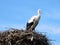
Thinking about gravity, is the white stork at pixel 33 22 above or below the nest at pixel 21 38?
above

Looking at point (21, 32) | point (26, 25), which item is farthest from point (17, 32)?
point (26, 25)

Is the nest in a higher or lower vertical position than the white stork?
lower

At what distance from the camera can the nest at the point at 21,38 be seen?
34.9 feet

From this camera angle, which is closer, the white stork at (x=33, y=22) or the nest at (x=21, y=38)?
the nest at (x=21, y=38)

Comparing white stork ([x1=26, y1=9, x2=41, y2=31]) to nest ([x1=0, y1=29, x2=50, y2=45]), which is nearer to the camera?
nest ([x1=0, y1=29, x2=50, y2=45])

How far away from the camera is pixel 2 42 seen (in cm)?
1058

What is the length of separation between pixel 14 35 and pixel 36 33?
962 millimetres

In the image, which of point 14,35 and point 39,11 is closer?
point 14,35

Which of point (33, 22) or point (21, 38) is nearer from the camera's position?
point (21, 38)

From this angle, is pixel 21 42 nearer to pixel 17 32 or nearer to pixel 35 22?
pixel 17 32

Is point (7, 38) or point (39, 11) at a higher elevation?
point (39, 11)

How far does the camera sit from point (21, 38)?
1081cm

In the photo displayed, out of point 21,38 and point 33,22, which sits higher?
point 33,22

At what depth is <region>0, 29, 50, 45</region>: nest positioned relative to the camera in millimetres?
10625
